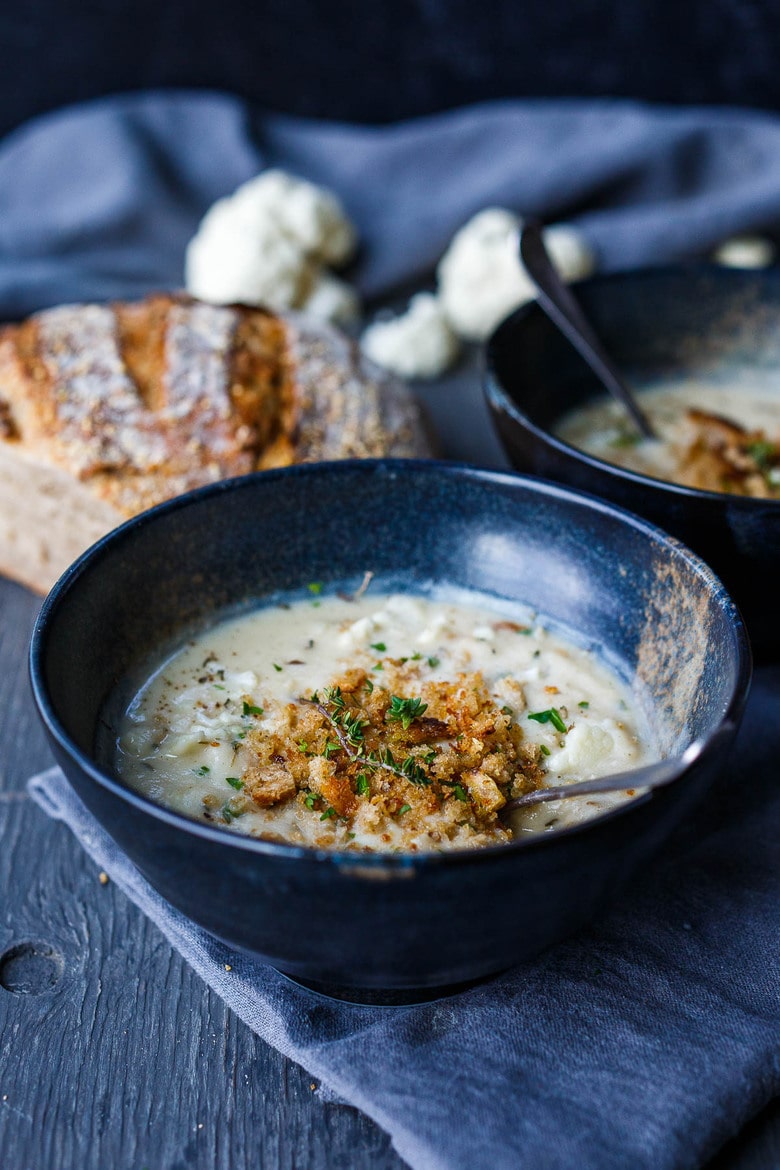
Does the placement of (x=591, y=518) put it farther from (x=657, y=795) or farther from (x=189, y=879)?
(x=189, y=879)

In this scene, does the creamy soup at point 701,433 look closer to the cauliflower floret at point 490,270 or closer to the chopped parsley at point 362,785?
the cauliflower floret at point 490,270

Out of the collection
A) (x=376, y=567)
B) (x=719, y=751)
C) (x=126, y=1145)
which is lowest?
(x=126, y=1145)

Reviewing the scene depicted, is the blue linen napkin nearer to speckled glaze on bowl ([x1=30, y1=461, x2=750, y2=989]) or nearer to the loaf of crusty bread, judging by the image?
speckled glaze on bowl ([x1=30, y1=461, x2=750, y2=989])

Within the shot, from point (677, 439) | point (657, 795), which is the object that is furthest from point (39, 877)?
point (677, 439)

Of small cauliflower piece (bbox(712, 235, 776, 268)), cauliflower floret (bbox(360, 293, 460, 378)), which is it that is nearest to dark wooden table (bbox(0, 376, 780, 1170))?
cauliflower floret (bbox(360, 293, 460, 378))

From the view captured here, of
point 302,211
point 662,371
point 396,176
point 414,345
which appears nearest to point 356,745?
point 662,371

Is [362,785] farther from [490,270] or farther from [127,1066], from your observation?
[490,270]

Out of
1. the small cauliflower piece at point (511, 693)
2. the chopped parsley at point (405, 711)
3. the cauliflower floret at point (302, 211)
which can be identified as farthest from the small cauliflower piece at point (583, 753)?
the cauliflower floret at point (302, 211)
